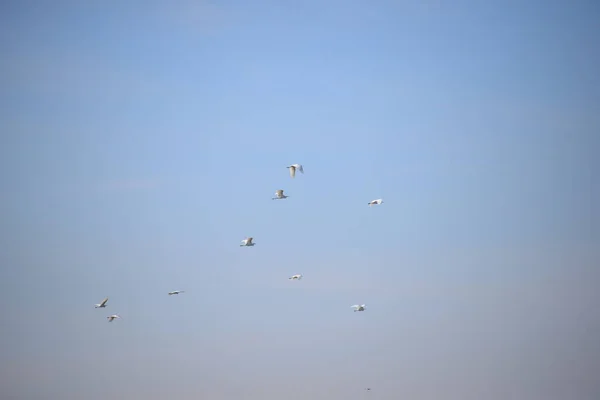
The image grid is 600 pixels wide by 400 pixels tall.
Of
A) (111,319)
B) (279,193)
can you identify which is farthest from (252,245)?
(111,319)

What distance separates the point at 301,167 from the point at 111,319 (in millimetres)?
24081

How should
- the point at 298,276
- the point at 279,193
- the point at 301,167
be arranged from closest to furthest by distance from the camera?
1. the point at 301,167
2. the point at 279,193
3. the point at 298,276

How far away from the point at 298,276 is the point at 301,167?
13295 millimetres

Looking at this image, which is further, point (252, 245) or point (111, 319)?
point (111, 319)

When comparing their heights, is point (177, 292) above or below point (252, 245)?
below

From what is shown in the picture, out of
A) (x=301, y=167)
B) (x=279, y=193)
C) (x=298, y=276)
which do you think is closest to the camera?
(x=301, y=167)

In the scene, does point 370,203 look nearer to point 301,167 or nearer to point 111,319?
point 301,167

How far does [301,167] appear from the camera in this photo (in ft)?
197

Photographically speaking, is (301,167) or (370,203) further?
(370,203)

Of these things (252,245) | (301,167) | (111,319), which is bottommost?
(111,319)

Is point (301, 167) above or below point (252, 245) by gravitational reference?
above

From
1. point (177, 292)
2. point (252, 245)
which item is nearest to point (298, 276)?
point (252, 245)

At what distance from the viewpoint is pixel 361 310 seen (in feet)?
245

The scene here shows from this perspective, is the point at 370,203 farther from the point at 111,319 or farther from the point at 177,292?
the point at 111,319
